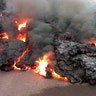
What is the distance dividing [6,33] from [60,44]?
10.2 metres

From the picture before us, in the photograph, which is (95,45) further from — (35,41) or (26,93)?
(26,93)

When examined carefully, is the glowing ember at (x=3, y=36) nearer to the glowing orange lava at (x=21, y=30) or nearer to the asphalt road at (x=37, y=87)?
the glowing orange lava at (x=21, y=30)

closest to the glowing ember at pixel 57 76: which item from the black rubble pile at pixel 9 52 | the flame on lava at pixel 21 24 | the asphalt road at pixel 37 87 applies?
the asphalt road at pixel 37 87

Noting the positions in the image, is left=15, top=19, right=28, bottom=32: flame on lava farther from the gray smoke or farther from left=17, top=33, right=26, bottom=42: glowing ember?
the gray smoke

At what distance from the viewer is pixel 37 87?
29.8 meters

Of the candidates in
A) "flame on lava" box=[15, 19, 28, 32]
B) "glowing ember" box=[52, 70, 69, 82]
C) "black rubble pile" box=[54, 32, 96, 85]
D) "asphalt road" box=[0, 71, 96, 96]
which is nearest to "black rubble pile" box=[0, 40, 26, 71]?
"asphalt road" box=[0, 71, 96, 96]

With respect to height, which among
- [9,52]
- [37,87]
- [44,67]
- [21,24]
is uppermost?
[21,24]

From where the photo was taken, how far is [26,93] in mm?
28969

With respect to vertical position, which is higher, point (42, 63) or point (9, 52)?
point (9, 52)

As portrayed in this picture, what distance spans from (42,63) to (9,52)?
15.3 feet

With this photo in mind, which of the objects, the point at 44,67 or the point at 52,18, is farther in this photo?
the point at 52,18

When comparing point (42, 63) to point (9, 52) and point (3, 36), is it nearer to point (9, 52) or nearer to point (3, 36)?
point (9, 52)

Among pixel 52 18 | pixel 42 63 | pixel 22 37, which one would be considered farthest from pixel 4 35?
pixel 42 63

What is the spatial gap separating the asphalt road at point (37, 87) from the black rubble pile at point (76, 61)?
4.01ft
